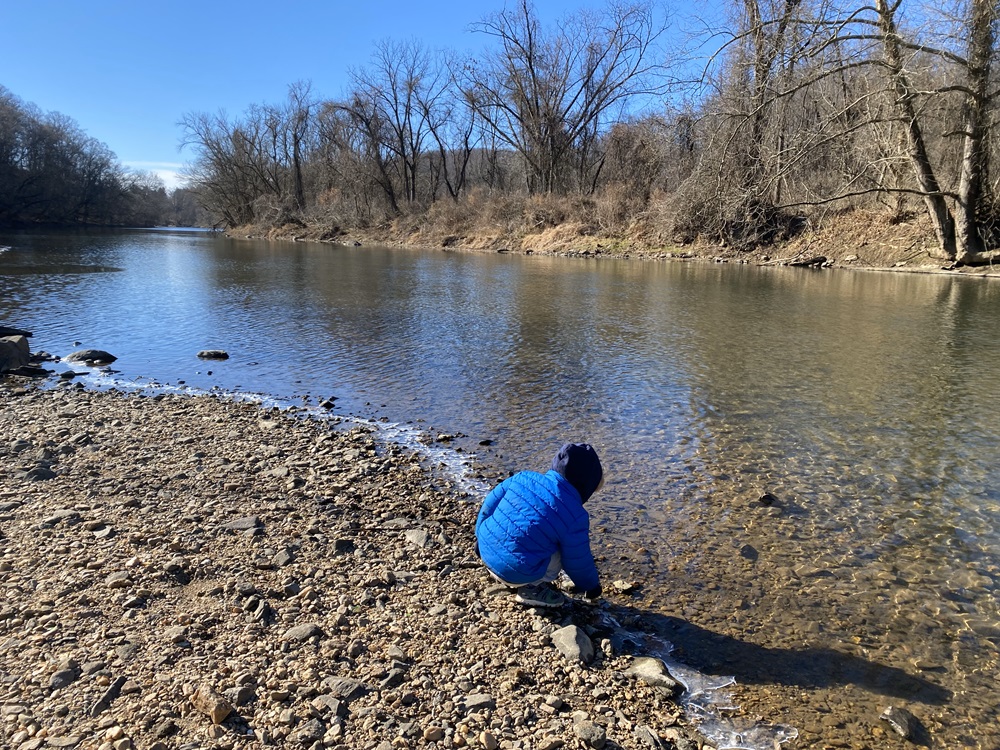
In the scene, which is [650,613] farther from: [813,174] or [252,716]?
[813,174]

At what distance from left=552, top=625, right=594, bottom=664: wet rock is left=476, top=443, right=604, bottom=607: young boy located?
316mm

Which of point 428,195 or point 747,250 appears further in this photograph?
point 428,195

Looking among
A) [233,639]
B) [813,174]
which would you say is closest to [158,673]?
[233,639]

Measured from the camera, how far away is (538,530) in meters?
3.74

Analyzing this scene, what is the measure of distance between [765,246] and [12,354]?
106ft

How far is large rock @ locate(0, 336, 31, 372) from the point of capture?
10219 millimetres

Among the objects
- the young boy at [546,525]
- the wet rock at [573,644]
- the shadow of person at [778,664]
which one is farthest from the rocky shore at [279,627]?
the shadow of person at [778,664]

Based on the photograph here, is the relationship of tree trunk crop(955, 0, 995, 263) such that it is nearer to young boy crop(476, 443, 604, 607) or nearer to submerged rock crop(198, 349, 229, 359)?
young boy crop(476, 443, 604, 607)

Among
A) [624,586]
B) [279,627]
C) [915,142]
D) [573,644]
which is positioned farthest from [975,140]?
[279,627]

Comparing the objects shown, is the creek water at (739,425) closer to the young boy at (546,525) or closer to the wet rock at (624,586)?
the wet rock at (624,586)

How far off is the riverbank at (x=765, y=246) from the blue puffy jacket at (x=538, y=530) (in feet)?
82.7

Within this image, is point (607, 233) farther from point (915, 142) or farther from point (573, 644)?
point (573, 644)

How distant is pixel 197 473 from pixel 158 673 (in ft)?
10.3

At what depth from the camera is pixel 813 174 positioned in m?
25.2
